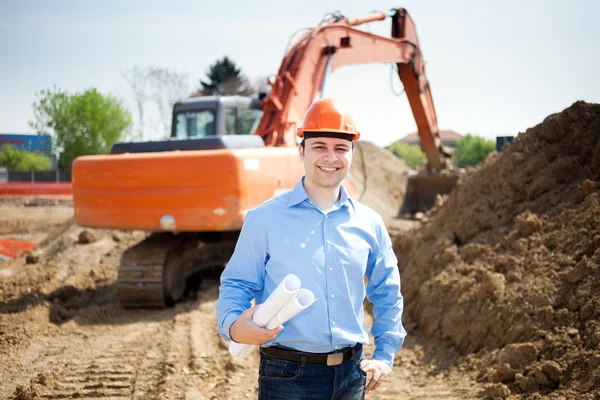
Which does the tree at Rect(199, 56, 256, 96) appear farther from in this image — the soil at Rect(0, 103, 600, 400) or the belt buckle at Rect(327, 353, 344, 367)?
the belt buckle at Rect(327, 353, 344, 367)

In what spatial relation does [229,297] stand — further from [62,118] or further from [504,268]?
[62,118]

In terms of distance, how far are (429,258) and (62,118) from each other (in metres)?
34.7

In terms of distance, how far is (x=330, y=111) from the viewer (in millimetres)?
2467

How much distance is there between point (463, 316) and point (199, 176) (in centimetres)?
315

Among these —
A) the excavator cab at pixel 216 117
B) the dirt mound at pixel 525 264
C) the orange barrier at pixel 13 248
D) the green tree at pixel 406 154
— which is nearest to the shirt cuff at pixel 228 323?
the dirt mound at pixel 525 264

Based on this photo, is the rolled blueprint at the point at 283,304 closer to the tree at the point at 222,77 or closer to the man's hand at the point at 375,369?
the man's hand at the point at 375,369

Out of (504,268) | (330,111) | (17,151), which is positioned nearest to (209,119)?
(504,268)

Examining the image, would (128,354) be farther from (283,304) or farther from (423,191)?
(423,191)

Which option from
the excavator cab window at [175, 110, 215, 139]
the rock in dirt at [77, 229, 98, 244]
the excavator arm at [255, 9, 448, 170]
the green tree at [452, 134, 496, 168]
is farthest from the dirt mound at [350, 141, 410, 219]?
the green tree at [452, 134, 496, 168]

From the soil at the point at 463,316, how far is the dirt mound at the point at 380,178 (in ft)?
36.7

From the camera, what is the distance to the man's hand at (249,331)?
2.09m

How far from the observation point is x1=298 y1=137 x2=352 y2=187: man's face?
2428mm

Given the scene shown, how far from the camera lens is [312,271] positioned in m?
2.33

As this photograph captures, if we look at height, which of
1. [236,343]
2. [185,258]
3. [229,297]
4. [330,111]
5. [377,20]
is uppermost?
[377,20]
